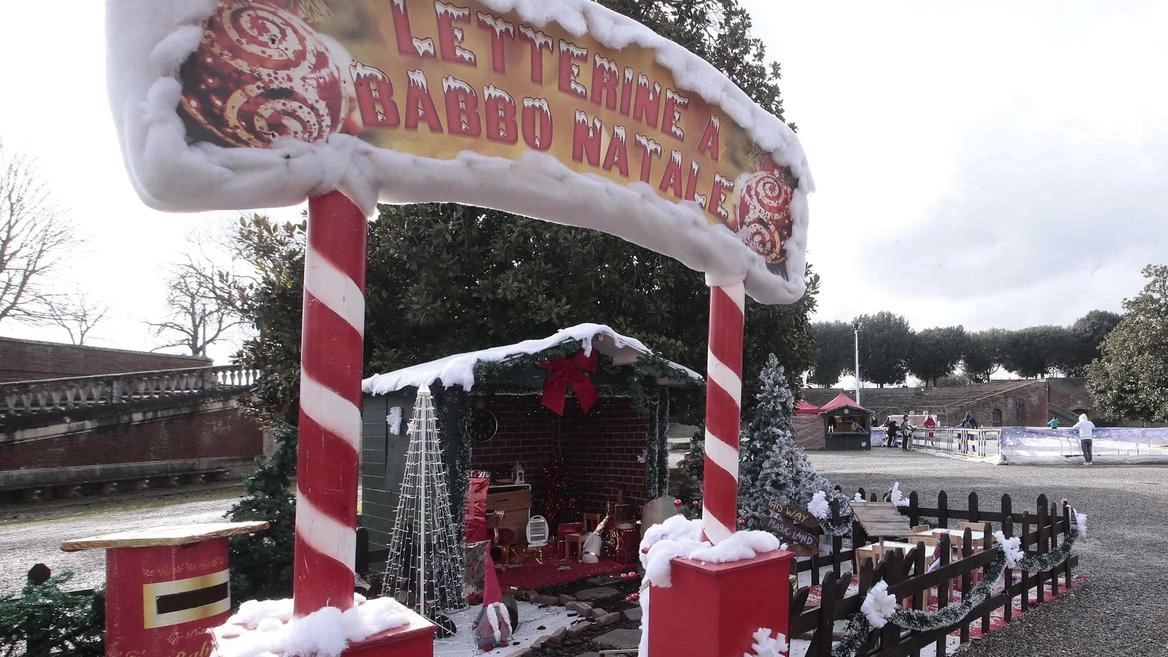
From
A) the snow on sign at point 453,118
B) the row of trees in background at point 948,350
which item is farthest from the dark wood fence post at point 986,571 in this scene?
the row of trees in background at point 948,350

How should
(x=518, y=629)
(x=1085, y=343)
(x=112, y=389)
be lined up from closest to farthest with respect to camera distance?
(x=518, y=629), (x=112, y=389), (x=1085, y=343)

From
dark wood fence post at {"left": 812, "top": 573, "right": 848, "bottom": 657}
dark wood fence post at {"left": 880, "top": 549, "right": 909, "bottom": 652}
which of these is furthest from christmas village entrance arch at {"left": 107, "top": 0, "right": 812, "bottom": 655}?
dark wood fence post at {"left": 880, "top": 549, "right": 909, "bottom": 652}

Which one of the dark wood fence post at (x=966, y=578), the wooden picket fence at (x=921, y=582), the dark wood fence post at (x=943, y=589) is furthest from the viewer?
the dark wood fence post at (x=966, y=578)

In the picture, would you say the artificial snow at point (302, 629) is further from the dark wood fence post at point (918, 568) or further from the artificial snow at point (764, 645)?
the dark wood fence post at point (918, 568)

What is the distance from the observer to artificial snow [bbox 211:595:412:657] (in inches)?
91.4

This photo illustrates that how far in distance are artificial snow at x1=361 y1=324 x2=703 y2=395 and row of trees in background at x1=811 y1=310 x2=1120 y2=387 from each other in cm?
5096

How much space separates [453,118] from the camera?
9.66 ft

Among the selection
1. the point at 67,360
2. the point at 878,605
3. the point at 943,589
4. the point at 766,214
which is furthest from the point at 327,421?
the point at 67,360

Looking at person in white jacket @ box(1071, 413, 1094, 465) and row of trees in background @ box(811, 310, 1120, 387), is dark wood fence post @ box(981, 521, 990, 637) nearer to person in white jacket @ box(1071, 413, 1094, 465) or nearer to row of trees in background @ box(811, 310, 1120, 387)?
person in white jacket @ box(1071, 413, 1094, 465)

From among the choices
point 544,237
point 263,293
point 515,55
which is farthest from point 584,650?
point 263,293

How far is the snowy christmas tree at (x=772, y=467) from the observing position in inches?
325

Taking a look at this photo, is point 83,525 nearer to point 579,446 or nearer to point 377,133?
point 579,446

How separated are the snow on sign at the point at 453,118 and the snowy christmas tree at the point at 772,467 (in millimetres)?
4459

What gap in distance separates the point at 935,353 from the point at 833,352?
25.4 feet
